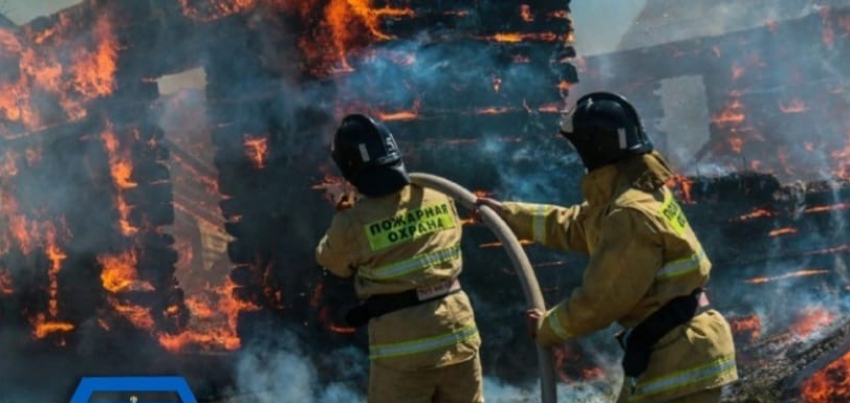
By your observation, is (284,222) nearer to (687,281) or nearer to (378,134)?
(378,134)

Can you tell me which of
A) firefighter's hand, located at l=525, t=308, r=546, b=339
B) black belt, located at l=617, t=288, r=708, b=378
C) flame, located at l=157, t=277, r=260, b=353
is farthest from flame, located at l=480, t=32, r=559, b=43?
black belt, located at l=617, t=288, r=708, b=378

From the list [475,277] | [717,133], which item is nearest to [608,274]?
[475,277]

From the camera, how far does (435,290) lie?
18.7ft

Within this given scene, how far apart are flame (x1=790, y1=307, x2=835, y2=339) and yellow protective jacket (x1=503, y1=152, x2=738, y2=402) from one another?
6.64 meters

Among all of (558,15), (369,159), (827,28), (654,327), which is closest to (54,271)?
(558,15)

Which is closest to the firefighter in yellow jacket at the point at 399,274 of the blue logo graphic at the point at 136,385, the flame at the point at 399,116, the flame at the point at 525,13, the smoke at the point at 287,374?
the blue logo graphic at the point at 136,385

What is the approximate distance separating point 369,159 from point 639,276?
1946 mm

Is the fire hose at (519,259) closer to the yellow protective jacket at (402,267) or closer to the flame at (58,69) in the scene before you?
the yellow protective jacket at (402,267)

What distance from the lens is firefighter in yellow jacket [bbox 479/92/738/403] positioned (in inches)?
178

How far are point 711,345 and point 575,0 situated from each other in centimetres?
1820

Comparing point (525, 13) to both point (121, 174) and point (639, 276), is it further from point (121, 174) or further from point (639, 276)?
point (639, 276)

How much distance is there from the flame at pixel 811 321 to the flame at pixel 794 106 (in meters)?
9.03

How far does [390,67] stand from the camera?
33.8ft

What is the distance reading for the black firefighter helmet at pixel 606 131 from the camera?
484 centimetres
